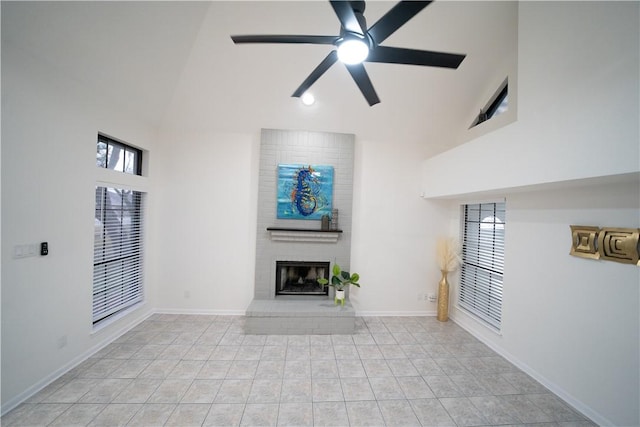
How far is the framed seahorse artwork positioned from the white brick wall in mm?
95

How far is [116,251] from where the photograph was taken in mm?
3152

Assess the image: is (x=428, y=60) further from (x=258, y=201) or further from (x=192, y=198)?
(x=192, y=198)

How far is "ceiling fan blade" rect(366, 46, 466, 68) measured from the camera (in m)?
1.65

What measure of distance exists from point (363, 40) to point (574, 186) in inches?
89.2

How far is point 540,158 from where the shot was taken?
204cm

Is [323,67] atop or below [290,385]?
atop

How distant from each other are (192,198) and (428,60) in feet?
11.8

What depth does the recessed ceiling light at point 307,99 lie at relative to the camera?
346cm

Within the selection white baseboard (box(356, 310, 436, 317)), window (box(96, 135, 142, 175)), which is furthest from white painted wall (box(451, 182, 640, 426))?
window (box(96, 135, 142, 175))

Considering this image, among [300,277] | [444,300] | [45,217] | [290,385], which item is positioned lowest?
[290,385]

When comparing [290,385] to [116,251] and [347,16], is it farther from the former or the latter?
[347,16]

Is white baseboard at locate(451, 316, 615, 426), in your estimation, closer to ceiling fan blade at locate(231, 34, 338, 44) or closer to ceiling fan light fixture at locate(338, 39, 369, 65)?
ceiling fan light fixture at locate(338, 39, 369, 65)

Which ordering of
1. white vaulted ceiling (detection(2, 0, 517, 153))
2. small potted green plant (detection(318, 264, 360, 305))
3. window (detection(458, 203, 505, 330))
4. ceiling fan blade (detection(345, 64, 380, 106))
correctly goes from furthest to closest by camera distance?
1. small potted green plant (detection(318, 264, 360, 305))
2. window (detection(458, 203, 505, 330))
3. white vaulted ceiling (detection(2, 0, 517, 153))
4. ceiling fan blade (detection(345, 64, 380, 106))

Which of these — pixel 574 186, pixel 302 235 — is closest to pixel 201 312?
pixel 302 235
